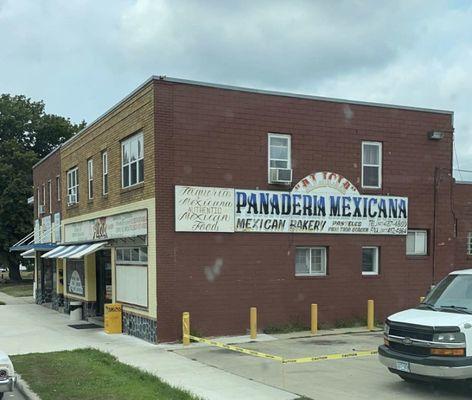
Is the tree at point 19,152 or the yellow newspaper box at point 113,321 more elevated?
the tree at point 19,152

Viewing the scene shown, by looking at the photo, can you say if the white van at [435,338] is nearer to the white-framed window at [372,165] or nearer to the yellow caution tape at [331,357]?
the yellow caution tape at [331,357]

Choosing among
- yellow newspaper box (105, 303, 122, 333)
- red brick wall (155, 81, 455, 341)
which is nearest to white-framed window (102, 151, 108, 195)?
yellow newspaper box (105, 303, 122, 333)

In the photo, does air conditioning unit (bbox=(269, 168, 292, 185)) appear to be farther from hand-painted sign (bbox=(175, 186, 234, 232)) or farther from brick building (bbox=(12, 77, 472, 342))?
hand-painted sign (bbox=(175, 186, 234, 232))

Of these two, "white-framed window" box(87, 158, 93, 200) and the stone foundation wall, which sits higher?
"white-framed window" box(87, 158, 93, 200)

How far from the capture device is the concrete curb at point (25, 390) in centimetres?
884

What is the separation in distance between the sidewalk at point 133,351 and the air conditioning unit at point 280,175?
551 cm

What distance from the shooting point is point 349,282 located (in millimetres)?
17406

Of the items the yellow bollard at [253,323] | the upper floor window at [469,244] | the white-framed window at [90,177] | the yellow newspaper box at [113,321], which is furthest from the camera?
the white-framed window at [90,177]

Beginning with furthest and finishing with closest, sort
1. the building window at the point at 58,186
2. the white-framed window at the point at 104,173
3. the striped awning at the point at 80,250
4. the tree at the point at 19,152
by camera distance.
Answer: the tree at the point at 19,152, the building window at the point at 58,186, the white-framed window at the point at 104,173, the striped awning at the point at 80,250

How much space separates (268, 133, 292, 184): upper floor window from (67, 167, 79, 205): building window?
32.0 ft

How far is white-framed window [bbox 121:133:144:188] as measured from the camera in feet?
53.1

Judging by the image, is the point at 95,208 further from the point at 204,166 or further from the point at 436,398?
the point at 436,398

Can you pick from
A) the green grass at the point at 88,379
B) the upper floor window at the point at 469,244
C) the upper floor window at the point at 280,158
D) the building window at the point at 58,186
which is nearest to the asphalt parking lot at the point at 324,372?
the green grass at the point at 88,379

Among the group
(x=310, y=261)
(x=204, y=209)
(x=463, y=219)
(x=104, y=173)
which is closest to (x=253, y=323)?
(x=310, y=261)
